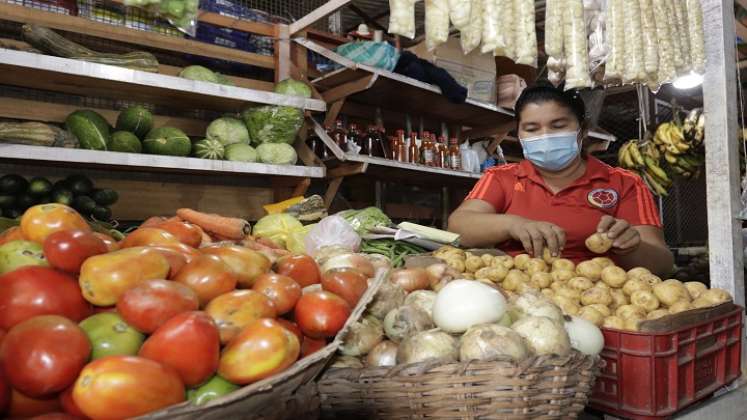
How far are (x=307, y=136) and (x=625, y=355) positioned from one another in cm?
336

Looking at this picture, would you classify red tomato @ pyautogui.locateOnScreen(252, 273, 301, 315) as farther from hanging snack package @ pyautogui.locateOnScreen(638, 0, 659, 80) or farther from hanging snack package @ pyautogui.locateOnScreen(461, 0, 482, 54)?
hanging snack package @ pyautogui.locateOnScreen(638, 0, 659, 80)

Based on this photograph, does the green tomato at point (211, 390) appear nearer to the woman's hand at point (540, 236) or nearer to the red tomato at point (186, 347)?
the red tomato at point (186, 347)

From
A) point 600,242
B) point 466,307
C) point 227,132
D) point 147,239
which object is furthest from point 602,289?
point 227,132

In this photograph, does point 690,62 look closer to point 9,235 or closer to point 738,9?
point 738,9

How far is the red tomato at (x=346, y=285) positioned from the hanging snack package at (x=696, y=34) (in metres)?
1.84

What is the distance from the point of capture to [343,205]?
498 centimetres

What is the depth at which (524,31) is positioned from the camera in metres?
2.00

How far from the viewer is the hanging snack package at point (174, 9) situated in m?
1.33

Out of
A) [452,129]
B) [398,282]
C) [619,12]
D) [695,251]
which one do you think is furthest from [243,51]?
[695,251]

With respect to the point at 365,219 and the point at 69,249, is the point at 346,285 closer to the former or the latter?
the point at 69,249

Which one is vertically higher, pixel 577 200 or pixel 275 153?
pixel 275 153

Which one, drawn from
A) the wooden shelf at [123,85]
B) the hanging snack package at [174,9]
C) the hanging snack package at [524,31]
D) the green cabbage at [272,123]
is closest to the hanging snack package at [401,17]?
the hanging snack package at [524,31]

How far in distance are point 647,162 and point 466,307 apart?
207 inches

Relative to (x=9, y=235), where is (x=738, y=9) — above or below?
above
